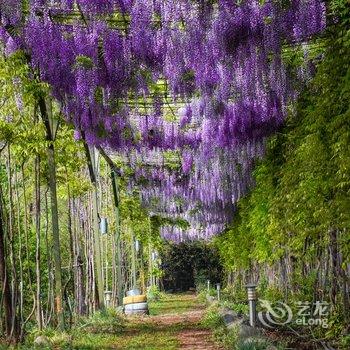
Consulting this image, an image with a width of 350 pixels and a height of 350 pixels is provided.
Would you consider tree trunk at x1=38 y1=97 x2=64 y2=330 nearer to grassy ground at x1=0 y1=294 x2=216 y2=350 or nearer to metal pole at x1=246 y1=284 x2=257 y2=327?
grassy ground at x1=0 y1=294 x2=216 y2=350

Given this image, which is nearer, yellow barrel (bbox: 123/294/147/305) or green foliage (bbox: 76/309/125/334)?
green foliage (bbox: 76/309/125/334)

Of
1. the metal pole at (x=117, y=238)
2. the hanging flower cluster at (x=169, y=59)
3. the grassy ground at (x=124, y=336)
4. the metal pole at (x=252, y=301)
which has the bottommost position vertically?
the grassy ground at (x=124, y=336)

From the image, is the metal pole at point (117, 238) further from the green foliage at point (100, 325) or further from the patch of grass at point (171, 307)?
the green foliage at point (100, 325)

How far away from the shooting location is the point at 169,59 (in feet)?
22.5

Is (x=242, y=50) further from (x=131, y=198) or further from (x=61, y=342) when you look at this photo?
(x=131, y=198)

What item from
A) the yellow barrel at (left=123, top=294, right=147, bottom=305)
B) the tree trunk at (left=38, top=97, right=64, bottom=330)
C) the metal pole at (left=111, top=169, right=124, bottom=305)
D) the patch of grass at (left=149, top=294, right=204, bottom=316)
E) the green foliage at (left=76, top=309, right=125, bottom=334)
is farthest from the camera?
the patch of grass at (left=149, top=294, right=204, bottom=316)

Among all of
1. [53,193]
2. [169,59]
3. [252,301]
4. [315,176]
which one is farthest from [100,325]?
[315,176]

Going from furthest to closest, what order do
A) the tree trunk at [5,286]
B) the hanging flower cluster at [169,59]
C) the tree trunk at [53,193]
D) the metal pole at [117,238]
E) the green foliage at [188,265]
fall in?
the green foliage at [188,265] → the metal pole at [117,238] → the tree trunk at [53,193] → the tree trunk at [5,286] → the hanging flower cluster at [169,59]

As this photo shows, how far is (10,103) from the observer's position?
6.93m

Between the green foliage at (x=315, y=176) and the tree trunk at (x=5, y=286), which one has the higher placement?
the green foliage at (x=315, y=176)

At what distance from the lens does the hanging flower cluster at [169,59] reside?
6039 mm

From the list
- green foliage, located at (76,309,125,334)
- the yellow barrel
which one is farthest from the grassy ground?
the yellow barrel

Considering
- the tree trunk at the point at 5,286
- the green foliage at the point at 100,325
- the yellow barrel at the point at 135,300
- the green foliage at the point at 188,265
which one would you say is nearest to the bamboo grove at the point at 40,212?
the tree trunk at the point at 5,286

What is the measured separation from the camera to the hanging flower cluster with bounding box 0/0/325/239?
604 centimetres
